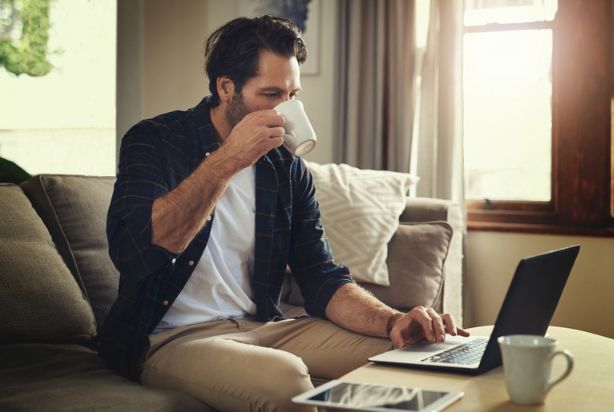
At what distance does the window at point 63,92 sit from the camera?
3557 mm

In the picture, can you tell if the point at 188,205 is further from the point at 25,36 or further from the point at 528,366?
the point at 25,36

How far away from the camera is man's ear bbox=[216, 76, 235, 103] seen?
2047mm

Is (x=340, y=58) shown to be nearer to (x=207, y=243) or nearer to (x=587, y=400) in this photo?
(x=207, y=243)

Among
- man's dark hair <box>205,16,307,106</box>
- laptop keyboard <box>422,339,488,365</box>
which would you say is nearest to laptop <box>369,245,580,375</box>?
laptop keyboard <box>422,339,488,365</box>

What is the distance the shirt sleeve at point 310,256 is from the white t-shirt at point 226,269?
0.14 meters

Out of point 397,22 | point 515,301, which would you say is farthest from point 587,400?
point 397,22

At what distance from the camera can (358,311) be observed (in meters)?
1.87

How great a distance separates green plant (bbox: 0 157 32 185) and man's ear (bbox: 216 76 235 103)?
2.05 ft

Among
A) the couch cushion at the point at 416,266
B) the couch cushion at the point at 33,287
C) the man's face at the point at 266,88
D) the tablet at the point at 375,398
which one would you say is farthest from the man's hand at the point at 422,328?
the couch cushion at the point at 416,266

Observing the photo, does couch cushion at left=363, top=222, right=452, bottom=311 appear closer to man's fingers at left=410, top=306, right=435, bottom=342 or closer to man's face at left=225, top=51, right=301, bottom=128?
man's face at left=225, top=51, right=301, bottom=128

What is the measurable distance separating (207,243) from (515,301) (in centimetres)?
76

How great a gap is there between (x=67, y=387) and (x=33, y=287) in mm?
369

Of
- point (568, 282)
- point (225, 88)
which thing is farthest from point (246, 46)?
point (568, 282)

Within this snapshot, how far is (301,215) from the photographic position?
Answer: 6.84ft
